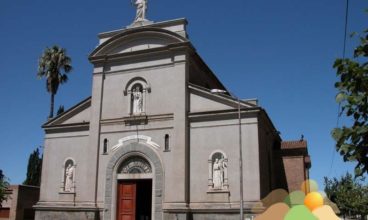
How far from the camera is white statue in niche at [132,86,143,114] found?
86.8 ft

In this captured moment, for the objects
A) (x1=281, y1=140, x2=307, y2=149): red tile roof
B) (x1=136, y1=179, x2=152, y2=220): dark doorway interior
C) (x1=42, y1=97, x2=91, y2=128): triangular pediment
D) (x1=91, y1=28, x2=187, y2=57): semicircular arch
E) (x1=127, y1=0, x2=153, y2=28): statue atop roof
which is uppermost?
(x1=127, y1=0, x2=153, y2=28): statue atop roof

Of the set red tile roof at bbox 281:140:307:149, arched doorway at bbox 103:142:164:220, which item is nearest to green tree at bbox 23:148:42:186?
arched doorway at bbox 103:142:164:220

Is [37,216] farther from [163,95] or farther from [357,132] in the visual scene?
[357,132]

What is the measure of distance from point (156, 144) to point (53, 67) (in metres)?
21.7

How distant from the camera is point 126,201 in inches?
1002

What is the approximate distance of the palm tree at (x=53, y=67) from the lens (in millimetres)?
41625

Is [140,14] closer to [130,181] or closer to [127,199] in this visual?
[130,181]

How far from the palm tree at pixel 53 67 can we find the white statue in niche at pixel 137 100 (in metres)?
17.4

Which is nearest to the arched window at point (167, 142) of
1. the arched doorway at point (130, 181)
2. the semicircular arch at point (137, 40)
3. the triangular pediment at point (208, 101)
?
the arched doorway at point (130, 181)

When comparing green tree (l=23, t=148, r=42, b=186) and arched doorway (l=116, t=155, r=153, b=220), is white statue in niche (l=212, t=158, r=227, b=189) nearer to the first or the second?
arched doorway (l=116, t=155, r=153, b=220)

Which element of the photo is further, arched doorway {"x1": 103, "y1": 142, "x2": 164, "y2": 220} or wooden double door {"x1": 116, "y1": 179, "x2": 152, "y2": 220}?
wooden double door {"x1": 116, "y1": 179, "x2": 152, "y2": 220}

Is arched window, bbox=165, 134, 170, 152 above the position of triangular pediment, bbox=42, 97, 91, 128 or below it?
below

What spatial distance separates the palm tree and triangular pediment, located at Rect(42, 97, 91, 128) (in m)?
13.1

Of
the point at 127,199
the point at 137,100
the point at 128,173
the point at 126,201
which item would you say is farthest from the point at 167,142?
the point at 126,201
